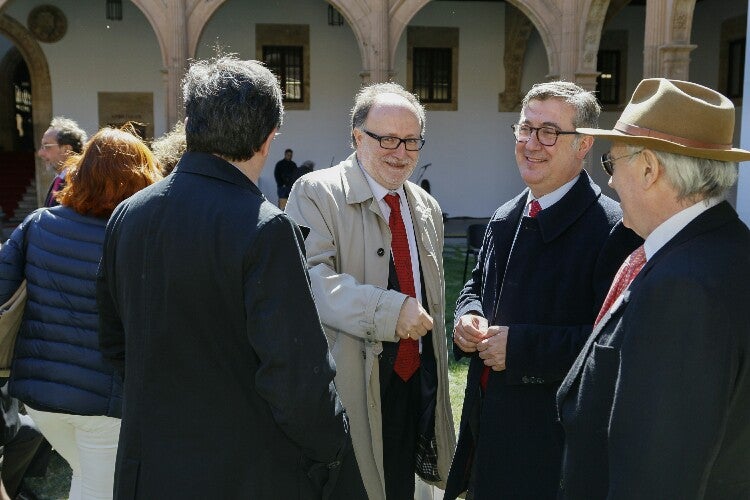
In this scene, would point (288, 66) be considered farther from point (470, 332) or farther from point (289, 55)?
point (470, 332)

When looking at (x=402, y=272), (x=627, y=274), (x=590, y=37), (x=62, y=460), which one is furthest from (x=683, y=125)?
(x=590, y=37)

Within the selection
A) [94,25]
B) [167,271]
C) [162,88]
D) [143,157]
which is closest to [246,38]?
[162,88]

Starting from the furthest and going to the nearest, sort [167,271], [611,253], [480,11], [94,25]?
[480,11] → [94,25] → [611,253] → [167,271]

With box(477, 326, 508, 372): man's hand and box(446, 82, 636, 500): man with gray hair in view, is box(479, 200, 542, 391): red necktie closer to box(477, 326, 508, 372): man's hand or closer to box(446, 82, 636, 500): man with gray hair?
box(446, 82, 636, 500): man with gray hair

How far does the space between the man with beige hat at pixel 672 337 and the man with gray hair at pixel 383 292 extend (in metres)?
0.91

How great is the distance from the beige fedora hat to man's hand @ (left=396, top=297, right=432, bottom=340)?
38.2 inches

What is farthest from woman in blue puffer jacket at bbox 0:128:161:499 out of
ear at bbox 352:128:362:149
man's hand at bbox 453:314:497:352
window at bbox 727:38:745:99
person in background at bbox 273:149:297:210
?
window at bbox 727:38:745:99

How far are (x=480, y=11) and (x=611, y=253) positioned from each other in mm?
16970

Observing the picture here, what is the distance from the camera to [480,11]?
18188mm

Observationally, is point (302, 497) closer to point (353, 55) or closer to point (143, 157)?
point (143, 157)

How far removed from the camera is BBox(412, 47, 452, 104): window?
1822 cm

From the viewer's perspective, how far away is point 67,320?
259 cm

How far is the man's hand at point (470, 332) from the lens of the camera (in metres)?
2.45

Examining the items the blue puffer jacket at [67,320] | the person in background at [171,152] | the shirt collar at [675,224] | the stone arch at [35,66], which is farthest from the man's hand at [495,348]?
the stone arch at [35,66]
